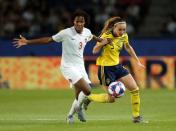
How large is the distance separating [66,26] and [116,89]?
622 inches

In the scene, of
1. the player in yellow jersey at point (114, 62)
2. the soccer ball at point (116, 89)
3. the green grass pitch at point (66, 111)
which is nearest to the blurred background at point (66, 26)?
the green grass pitch at point (66, 111)

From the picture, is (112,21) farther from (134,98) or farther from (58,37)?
(134,98)

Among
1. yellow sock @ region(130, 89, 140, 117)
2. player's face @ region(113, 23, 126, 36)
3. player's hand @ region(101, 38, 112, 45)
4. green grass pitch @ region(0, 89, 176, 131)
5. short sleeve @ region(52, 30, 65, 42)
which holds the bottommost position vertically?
green grass pitch @ region(0, 89, 176, 131)

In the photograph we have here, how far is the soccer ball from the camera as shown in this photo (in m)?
14.5

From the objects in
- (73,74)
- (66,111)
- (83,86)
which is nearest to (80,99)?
(83,86)

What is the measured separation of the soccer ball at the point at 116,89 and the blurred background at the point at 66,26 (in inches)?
519

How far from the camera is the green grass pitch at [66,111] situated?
47.2 ft

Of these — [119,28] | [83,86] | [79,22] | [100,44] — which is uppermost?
[79,22]

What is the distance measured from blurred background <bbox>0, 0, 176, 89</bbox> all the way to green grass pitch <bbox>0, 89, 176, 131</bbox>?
4.10 ft

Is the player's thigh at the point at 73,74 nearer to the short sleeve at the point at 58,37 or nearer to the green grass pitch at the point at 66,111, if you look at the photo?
the short sleeve at the point at 58,37

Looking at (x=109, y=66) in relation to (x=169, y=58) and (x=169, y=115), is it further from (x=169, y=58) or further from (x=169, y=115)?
(x=169, y=58)

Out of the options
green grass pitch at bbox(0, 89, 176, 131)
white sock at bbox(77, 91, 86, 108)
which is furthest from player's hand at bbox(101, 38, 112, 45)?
green grass pitch at bbox(0, 89, 176, 131)

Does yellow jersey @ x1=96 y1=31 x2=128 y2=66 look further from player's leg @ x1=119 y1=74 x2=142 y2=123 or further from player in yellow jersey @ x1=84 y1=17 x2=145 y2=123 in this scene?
player's leg @ x1=119 y1=74 x2=142 y2=123

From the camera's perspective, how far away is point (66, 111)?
63.0 feet
